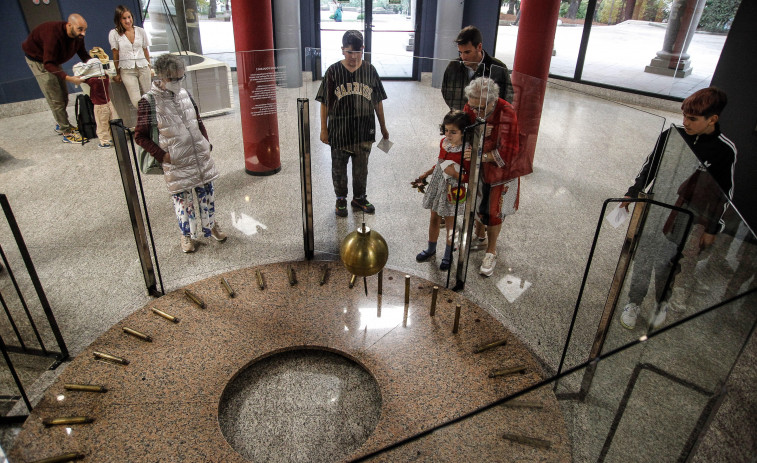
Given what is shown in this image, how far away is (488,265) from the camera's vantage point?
4879 millimetres

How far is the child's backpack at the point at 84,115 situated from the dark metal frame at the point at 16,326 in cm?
452

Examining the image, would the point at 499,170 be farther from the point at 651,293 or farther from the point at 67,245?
the point at 67,245

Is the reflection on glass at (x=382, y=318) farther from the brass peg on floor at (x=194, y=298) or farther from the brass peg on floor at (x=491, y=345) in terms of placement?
the brass peg on floor at (x=194, y=298)

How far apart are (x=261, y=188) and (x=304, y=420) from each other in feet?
12.4

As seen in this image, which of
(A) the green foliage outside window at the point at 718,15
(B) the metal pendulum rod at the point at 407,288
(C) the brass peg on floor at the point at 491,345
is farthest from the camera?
(A) the green foliage outside window at the point at 718,15

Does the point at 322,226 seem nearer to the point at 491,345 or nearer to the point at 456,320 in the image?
the point at 456,320

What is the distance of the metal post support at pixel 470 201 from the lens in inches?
157

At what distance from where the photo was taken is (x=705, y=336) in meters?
2.45

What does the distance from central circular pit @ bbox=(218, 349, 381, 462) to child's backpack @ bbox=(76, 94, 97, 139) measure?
575 cm

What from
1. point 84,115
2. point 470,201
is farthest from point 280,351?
point 84,115

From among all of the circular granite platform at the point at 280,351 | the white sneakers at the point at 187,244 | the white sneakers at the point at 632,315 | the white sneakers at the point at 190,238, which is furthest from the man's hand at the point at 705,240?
the white sneakers at the point at 187,244

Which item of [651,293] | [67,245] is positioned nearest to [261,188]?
[67,245]

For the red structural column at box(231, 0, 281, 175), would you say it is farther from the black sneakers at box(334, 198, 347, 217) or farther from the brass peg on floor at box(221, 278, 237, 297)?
the brass peg on floor at box(221, 278, 237, 297)

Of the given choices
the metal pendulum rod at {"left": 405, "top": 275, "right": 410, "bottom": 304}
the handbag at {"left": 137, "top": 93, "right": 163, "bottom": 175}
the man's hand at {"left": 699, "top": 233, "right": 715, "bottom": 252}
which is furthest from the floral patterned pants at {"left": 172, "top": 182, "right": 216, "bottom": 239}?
the man's hand at {"left": 699, "top": 233, "right": 715, "bottom": 252}
